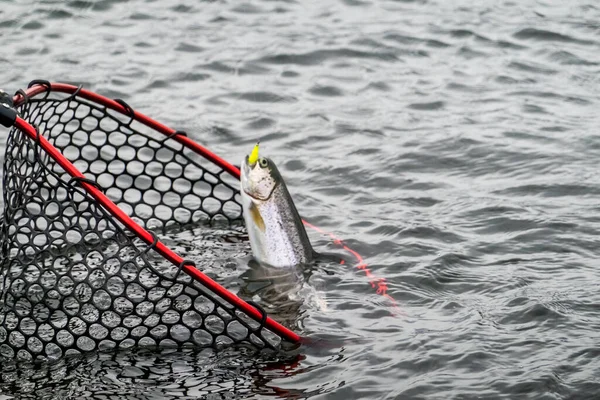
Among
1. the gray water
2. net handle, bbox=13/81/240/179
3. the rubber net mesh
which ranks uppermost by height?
net handle, bbox=13/81/240/179

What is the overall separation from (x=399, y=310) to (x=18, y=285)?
2.27 meters

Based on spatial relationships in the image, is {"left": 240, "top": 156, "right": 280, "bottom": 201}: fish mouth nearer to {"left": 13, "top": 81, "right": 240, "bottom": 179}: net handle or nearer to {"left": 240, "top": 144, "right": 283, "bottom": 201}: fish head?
{"left": 240, "top": 144, "right": 283, "bottom": 201}: fish head

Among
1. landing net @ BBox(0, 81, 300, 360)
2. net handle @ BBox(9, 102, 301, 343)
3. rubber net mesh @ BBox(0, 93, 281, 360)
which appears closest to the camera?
net handle @ BBox(9, 102, 301, 343)

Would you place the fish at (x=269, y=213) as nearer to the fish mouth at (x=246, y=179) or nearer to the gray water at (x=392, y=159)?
the fish mouth at (x=246, y=179)

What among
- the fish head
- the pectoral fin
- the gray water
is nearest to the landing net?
the gray water

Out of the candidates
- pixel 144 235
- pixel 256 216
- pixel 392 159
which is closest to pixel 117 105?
pixel 256 216

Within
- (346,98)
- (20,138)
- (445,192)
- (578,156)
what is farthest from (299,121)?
(20,138)

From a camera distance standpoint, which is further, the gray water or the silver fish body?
the silver fish body

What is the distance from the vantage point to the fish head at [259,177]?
5.93 meters

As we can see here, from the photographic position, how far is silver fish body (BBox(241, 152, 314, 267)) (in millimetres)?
5941

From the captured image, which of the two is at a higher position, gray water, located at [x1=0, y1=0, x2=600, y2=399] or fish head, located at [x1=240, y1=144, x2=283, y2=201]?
fish head, located at [x1=240, y1=144, x2=283, y2=201]

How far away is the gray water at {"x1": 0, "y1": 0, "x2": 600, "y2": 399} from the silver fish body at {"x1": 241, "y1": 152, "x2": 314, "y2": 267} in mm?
300

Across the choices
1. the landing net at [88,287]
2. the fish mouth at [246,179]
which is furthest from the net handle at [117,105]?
the fish mouth at [246,179]

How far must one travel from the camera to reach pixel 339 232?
23.1ft
